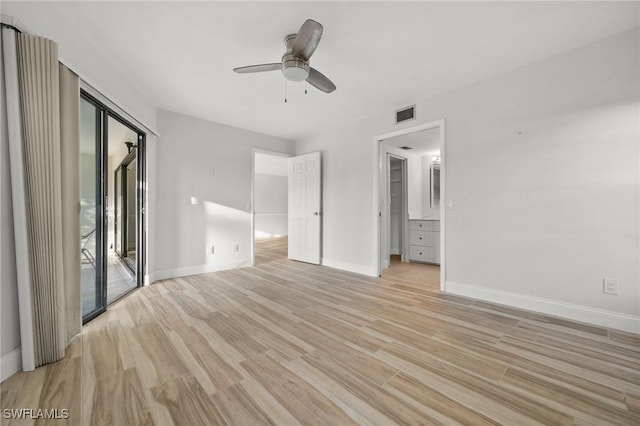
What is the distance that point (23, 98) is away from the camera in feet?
4.98

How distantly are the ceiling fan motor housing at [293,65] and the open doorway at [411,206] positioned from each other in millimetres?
2000

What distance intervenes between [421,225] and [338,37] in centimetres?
399

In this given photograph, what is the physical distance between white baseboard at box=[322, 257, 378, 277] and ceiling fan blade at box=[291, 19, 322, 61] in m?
3.07

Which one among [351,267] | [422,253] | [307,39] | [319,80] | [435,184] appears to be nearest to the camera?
[307,39]

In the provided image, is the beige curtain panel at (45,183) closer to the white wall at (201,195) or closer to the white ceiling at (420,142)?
the white wall at (201,195)

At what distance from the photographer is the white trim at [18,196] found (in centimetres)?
147

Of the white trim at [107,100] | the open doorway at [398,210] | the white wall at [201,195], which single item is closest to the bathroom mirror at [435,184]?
the open doorway at [398,210]

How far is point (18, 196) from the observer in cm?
150

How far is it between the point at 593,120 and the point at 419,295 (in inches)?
94.2

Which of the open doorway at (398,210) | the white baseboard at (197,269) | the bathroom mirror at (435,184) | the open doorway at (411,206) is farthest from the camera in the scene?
the bathroom mirror at (435,184)

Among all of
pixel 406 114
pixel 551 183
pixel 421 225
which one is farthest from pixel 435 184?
pixel 551 183

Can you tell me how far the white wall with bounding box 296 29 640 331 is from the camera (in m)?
2.12

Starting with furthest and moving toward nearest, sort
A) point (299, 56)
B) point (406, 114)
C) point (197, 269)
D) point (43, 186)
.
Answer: point (197, 269) < point (406, 114) < point (299, 56) < point (43, 186)

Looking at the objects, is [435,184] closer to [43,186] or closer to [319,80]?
[319,80]
